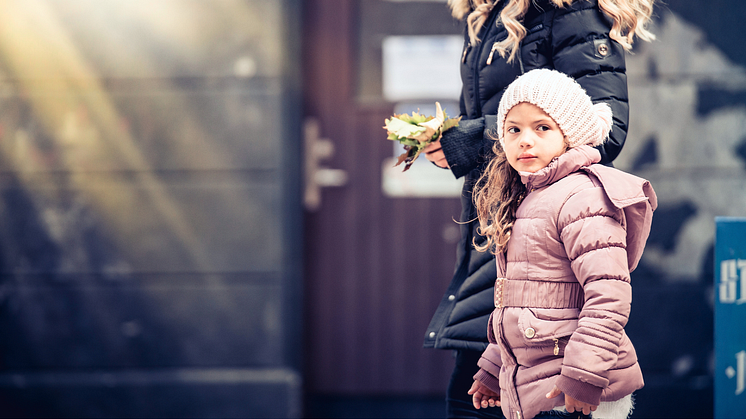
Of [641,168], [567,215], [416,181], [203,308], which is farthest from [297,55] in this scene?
[567,215]

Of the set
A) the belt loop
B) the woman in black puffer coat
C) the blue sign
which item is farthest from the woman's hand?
the blue sign

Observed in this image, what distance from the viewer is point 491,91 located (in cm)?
167

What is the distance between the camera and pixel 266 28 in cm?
316

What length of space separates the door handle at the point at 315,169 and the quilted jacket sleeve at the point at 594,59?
6.71 feet

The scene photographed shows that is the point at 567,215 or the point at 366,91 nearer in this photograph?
the point at 567,215

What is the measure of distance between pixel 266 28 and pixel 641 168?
2121mm

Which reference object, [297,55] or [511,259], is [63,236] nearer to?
[297,55]

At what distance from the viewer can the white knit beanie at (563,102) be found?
4.23ft

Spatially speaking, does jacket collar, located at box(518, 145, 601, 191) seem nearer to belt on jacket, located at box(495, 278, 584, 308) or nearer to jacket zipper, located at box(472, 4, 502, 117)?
belt on jacket, located at box(495, 278, 584, 308)

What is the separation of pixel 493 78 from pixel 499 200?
1.30 feet

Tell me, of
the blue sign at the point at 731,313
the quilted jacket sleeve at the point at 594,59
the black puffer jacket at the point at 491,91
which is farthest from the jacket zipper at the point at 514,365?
the blue sign at the point at 731,313

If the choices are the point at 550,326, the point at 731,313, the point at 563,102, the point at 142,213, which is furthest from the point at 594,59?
the point at 142,213

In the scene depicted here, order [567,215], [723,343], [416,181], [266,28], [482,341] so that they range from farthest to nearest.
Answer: [416,181] < [266,28] < [723,343] < [482,341] < [567,215]

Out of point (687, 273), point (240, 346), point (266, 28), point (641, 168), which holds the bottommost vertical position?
point (240, 346)
